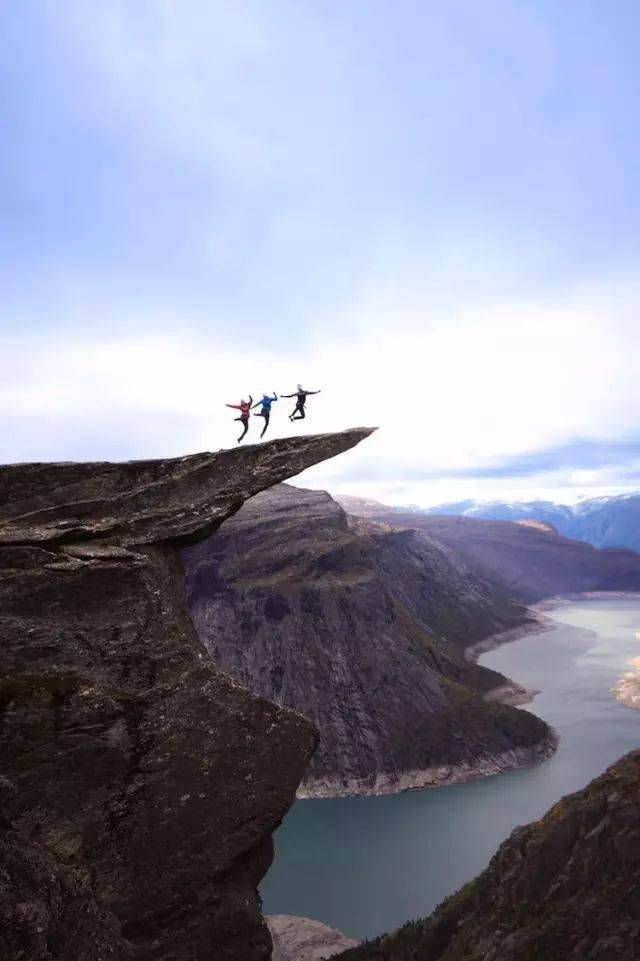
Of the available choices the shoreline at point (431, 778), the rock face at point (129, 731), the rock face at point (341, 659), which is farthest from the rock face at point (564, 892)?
the rock face at point (341, 659)

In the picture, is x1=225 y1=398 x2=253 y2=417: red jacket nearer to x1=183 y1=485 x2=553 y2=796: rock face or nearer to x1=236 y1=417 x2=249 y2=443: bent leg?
x1=236 y1=417 x2=249 y2=443: bent leg

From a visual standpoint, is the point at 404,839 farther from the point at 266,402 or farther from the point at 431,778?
the point at 266,402

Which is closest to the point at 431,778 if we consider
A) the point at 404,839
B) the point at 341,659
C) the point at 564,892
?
the point at 404,839

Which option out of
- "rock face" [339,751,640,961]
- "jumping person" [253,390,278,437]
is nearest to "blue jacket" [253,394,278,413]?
"jumping person" [253,390,278,437]

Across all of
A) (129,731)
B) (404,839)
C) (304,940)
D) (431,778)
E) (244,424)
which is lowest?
(431,778)

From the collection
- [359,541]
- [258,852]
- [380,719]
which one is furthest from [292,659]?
[258,852]

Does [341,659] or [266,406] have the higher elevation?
[266,406]

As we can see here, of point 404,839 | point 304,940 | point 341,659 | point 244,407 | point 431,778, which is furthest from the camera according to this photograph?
point 341,659
